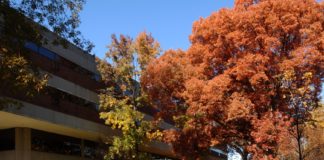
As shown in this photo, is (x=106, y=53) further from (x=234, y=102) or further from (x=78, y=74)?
(x=234, y=102)

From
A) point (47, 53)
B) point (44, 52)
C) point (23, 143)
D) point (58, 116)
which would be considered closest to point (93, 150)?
point (58, 116)

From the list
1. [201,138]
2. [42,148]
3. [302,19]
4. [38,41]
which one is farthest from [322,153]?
[38,41]

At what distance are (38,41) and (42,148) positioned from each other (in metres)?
17.5

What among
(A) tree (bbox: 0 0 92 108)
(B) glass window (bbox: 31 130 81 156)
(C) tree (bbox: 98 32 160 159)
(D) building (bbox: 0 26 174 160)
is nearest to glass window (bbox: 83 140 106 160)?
(D) building (bbox: 0 26 174 160)

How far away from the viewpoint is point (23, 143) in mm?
29938

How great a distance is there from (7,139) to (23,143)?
48.1 inches

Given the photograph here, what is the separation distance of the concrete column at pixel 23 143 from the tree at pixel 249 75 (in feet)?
25.7

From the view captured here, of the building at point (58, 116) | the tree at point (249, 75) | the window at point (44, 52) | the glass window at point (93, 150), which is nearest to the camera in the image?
the tree at point (249, 75)

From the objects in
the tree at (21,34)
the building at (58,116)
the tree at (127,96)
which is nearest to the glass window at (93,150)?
the building at (58,116)

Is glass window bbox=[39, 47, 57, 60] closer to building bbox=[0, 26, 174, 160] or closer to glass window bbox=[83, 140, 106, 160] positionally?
building bbox=[0, 26, 174, 160]

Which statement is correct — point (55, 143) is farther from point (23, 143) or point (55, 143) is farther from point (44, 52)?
point (44, 52)

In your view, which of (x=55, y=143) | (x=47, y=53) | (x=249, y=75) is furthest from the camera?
(x=55, y=143)

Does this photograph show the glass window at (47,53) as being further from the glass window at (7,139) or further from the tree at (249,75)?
the tree at (249,75)

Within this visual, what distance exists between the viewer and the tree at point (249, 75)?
2717 cm
